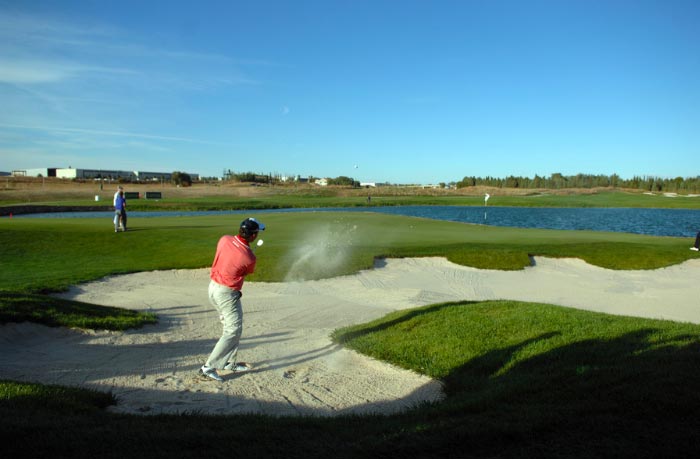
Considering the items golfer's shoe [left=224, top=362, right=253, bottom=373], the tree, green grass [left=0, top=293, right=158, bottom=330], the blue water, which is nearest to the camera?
golfer's shoe [left=224, top=362, right=253, bottom=373]

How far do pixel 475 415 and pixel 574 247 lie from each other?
17858mm

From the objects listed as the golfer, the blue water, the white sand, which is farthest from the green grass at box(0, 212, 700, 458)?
the blue water

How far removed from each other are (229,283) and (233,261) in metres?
0.35

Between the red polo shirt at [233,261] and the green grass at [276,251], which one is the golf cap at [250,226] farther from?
the green grass at [276,251]

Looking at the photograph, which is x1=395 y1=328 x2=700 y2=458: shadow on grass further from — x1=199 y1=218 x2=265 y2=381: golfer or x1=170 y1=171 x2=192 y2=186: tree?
x1=170 y1=171 x2=192 y2=186: tree

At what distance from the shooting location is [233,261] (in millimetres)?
7770

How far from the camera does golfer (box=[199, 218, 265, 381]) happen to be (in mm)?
7770

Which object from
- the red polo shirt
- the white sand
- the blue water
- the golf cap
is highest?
the golf cap

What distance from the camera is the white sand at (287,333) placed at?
714 cm

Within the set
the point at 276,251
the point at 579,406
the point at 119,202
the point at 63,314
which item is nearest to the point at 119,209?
the point at 119,202

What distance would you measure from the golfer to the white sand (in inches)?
12.3

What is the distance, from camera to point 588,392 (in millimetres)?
5535

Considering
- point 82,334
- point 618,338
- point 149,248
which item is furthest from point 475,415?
point 149,248

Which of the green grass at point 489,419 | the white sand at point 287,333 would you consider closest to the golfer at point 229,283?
the white sand at point 287,333
